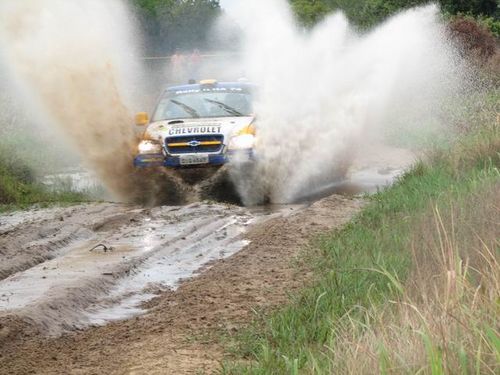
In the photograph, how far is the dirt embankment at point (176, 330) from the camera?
6.54m

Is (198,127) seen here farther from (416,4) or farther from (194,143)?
(416,4)

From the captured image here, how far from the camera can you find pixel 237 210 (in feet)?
46.0

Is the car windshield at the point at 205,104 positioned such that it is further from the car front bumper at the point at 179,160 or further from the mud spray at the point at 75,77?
the car front bumper at the point at 179,160

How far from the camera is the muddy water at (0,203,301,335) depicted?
8359 mm

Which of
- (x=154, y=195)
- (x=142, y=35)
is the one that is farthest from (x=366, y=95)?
(x=142, y=35)

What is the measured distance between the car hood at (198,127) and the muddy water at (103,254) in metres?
1.44

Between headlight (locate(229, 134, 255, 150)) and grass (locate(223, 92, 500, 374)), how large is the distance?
4108 mm

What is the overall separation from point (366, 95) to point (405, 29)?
Result: 12.1ft

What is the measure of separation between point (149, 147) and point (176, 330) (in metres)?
8.37

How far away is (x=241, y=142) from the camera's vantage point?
49.8ft

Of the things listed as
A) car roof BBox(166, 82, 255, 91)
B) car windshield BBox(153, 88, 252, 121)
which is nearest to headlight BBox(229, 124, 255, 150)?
car windshield BBox(153, 88, 252, 121)

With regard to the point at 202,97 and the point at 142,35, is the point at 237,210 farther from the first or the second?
the point at 142,35

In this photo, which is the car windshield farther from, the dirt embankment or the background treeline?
the background treeline

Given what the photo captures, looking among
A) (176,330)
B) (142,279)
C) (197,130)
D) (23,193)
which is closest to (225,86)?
(197,130)
